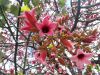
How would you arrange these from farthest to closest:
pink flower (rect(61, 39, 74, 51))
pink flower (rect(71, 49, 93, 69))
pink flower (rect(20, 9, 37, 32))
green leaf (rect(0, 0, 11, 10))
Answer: green leaf (rect(0, 0, 11, 10)) → pink flower (rect(71, 49, 93, 69)) → pink flower (rect(61, 39, 74, 51)) → pink flower (rect(20, 9, 37, 32))

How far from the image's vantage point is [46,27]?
1.88 m

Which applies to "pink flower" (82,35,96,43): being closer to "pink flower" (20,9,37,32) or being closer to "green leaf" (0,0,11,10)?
"pink flower" (20,9,37,32)

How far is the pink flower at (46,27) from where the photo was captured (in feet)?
6.12

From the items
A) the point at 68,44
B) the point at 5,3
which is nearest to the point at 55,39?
the point at 68,44

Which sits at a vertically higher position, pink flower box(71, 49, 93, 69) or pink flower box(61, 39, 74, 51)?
pink flower box(61, 39, 74, 51)

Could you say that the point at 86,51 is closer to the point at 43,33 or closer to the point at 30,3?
the point at 43,33

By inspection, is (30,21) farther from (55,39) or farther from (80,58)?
(80,58)

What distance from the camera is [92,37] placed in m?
2.13

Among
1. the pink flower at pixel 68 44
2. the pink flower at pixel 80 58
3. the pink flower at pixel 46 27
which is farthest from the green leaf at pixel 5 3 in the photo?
the pink flower at pixel 80 58

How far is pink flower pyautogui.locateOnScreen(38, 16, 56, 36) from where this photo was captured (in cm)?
186

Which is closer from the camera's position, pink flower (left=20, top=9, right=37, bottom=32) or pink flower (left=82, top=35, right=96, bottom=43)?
pink flower (left=20, top=9, right=37, bottom=32)

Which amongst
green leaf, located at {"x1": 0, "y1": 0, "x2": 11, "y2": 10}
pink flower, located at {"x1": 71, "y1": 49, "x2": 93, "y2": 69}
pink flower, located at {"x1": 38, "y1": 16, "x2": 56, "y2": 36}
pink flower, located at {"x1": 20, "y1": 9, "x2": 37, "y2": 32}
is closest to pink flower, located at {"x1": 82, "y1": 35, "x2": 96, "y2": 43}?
pink flower, located at {"x1": 71, "y1": 49, "x2": 93, "y2": 69}

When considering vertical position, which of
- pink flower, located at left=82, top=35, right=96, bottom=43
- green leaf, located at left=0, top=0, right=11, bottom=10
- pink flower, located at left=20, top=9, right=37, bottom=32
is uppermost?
green leaf, located at left=0, top=0, right=11, bottom=10

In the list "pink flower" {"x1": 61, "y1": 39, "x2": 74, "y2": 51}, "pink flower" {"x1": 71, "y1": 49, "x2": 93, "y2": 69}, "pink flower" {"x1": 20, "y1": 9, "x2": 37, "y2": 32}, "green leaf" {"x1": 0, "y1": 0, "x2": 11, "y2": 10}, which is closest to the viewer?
"pink flower" {"x1": 20, "y1": 9, "x2": 37, "y2": 32}
